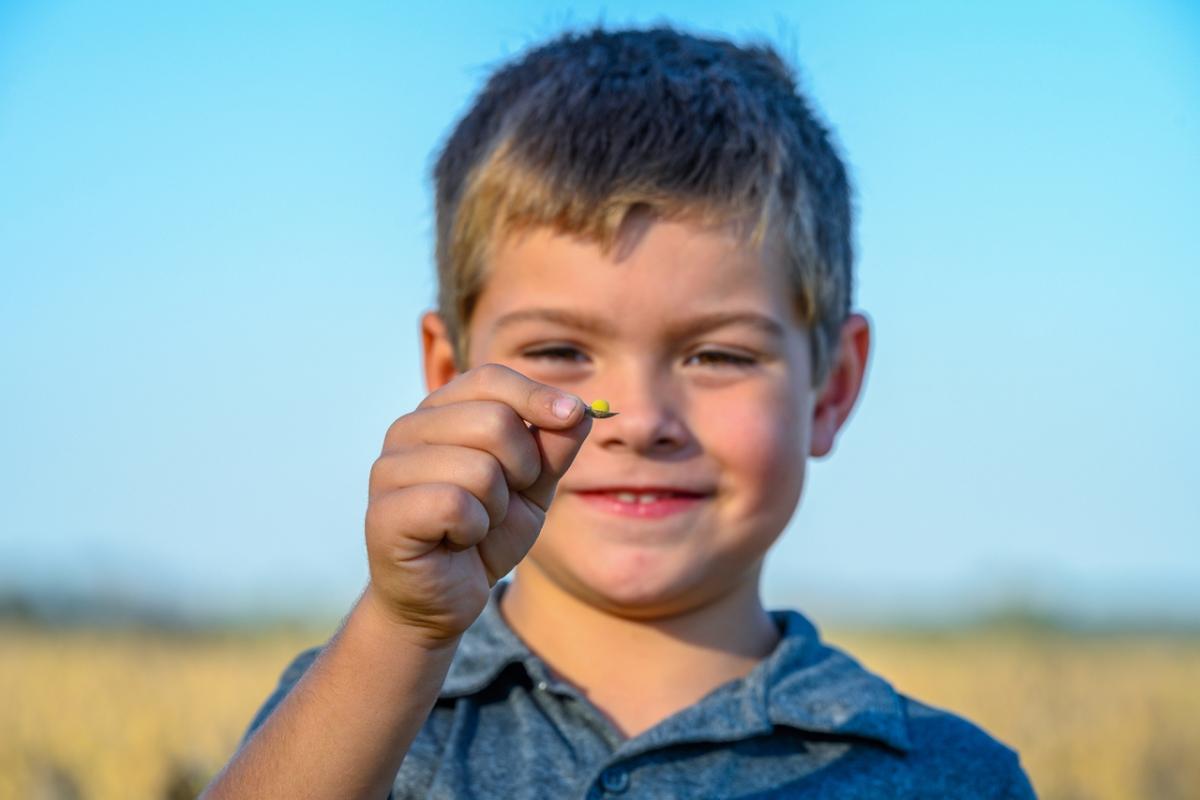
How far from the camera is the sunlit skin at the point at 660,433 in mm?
2641

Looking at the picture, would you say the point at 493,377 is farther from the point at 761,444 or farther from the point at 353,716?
the point at 761,444

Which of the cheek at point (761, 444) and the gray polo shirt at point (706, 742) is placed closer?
the gray polo shirt at point (706, 742)

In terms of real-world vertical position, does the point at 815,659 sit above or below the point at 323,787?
above

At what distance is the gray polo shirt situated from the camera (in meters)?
2.43

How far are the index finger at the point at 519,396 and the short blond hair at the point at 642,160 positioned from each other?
934mm

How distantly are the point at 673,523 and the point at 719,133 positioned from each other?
33.2 inches

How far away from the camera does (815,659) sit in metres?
2.83

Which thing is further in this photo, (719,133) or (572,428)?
(719,133)

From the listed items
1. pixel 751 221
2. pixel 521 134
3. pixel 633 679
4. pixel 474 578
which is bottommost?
pixel 633 679

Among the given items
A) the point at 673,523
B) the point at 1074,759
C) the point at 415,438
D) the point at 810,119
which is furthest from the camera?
the point at 1074,759

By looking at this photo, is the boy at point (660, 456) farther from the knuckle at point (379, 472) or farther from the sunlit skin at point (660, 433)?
the knuckle at point (379, 472)

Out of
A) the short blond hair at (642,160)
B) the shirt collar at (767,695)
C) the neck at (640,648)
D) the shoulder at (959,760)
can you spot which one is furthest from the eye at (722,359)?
the shoulder at (959,760)

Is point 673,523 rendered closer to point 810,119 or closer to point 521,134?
point 521,134

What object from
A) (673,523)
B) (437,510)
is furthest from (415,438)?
(673,523)
